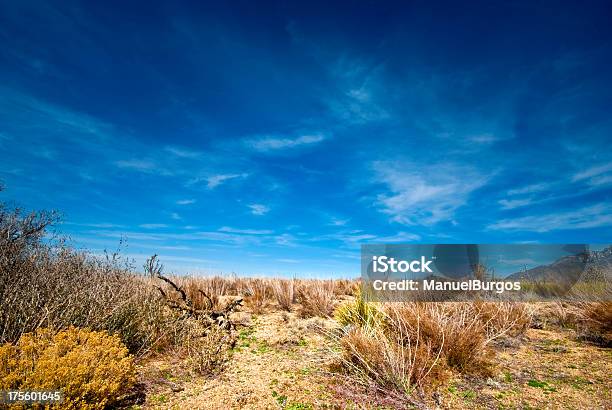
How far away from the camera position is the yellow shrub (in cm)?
326

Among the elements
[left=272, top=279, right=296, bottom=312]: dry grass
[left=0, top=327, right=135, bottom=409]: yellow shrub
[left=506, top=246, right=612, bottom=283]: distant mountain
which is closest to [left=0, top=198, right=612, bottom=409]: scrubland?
[left=0, top=327, right=135, bottom=409]: yellow shrub

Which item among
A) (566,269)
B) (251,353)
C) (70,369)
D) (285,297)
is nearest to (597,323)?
(566,269)

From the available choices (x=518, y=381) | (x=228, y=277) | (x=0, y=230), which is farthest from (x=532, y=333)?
(x=228, y=277)

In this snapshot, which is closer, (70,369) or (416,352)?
(70,369)

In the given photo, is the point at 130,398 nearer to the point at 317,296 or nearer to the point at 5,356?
the point at 5,356

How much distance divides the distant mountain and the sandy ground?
17.5 ft

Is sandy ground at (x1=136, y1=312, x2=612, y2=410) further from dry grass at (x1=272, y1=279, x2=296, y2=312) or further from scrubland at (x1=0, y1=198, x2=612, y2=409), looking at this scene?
dry grass at (x1=272, y1=279, x2=296, y2=312)

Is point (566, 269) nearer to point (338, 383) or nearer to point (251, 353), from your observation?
point (338, 383)

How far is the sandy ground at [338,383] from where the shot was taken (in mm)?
3965

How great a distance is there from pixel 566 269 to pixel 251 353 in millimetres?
10811

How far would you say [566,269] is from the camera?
11.2m

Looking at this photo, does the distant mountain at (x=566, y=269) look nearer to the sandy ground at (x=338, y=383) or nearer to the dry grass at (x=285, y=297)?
the sandy ground at (x=338, y=383)

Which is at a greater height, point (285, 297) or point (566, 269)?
point (566, 269)

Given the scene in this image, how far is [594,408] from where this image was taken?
3.75 meters
